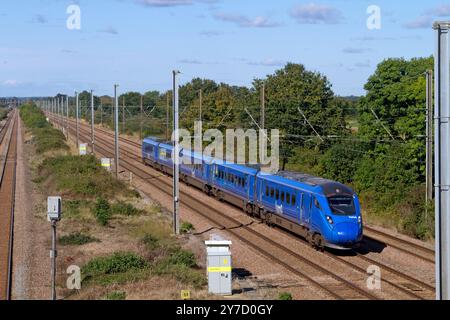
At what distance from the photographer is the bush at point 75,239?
82.2ft

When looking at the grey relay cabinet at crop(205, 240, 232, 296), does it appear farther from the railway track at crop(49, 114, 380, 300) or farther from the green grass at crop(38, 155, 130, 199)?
the green grass at crop(38, 155, 130, 199)

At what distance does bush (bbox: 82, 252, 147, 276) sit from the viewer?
19984 millimetres

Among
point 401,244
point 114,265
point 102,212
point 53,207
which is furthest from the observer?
point 102,212

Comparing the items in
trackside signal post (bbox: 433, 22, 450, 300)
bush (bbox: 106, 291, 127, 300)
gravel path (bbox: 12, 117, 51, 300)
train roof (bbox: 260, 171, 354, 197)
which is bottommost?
gravel path (bbox: 12, 117, 51, 300)

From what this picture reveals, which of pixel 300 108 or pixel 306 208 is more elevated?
pixel 300 108

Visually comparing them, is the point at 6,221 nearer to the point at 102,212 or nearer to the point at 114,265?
the point at 102,212

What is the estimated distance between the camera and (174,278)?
1883 centimetres

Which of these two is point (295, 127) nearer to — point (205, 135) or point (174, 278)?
point (205, 135)

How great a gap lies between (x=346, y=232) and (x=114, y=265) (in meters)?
7.97

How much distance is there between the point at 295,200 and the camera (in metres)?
25.7

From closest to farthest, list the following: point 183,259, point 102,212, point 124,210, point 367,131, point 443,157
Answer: point 443,157 < point 183,259 < point 102,212 < point 124,210 < point 367,131

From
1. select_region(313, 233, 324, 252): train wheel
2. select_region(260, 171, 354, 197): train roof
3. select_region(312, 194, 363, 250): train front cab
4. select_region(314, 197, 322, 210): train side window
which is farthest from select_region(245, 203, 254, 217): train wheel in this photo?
select_region(312, 194, 363, 250): train front cab

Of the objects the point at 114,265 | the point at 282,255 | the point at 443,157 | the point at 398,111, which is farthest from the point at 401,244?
the point at 398,111

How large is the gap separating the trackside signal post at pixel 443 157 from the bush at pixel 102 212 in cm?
2058
